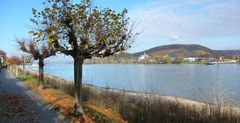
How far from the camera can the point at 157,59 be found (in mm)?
165500

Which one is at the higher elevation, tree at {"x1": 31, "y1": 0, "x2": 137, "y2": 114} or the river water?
tree at {"x1": 31, "y1": 0, "x2": 137, "y2": 114}

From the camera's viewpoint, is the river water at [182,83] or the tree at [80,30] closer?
the tree at [80,30]

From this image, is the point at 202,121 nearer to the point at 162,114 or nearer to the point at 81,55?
the point at 162,114

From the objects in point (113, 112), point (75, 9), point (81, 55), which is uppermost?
point (75, 9)

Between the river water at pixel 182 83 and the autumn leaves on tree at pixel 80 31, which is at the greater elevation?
the autumn leaves on tree at pixel 80 31

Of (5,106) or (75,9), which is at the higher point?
(75,9)

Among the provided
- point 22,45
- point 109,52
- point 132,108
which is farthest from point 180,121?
point 22,45

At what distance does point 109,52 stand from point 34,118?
355cm

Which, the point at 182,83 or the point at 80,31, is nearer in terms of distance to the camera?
the point at 80,31

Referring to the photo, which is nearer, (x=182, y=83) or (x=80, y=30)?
(x=80, y=30)

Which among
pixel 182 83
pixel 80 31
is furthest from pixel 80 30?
pixel 182 83

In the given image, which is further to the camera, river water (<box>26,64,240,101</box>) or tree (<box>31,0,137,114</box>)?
river water (<box>26,64,240,101</box>)

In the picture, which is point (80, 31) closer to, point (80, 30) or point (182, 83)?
point (80, 30)

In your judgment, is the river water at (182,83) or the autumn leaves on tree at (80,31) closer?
the autumn leaves on tree at (80,31)
